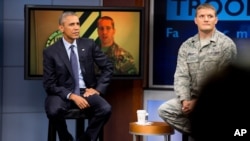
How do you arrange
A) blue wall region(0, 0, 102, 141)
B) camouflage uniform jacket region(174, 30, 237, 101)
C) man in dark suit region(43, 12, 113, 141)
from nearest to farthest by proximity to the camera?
camouflage uniform jacket region(174, 30, 237, 101)
man in dark suit region(43, 12, 113, 141)
blue wall region(0, 0, 102, 141)

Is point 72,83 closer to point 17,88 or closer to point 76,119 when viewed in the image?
point 76,119

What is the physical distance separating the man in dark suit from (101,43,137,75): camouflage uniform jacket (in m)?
0.38

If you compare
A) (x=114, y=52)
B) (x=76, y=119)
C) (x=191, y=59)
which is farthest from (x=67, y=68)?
(x=191, y=59)

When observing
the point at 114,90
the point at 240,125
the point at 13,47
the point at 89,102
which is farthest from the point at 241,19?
the point at 240,125

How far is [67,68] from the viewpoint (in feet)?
9.89

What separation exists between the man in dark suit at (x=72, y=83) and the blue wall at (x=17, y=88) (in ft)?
2.73

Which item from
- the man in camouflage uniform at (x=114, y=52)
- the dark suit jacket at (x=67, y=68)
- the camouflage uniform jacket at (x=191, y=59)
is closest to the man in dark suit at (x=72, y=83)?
the dark suit jacket at (x=67, y=68)

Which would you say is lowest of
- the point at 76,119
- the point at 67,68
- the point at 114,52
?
the point at 76,119

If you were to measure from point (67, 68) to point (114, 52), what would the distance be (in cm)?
64

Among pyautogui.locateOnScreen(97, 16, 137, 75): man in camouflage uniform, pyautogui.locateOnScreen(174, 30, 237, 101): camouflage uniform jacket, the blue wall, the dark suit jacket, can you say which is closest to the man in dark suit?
the dark suit jacket

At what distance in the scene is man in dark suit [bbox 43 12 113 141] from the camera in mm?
2977

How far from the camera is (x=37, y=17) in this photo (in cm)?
343

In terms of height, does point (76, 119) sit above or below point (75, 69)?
below

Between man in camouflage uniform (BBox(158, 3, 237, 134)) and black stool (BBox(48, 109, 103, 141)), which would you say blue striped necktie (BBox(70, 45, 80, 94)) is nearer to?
black stool (BBox(48, 109, 103, 141))
